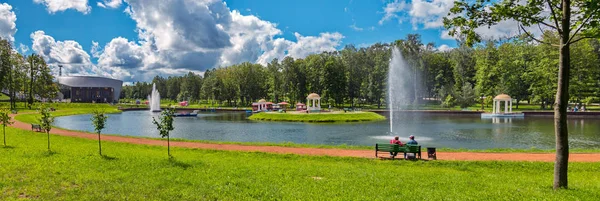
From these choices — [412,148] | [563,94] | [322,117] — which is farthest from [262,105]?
[563,94]

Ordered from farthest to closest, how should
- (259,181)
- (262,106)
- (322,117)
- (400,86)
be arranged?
(262,106)
(400,86)
(322,117)
(259,181)

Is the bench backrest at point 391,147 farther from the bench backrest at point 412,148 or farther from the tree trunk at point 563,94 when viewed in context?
the tree trunk at point 563,94

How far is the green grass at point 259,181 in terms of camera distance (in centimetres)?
904

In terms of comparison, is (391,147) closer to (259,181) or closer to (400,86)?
(259,181)

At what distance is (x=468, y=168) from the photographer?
1457 centimetres

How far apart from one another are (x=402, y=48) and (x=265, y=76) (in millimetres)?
42141

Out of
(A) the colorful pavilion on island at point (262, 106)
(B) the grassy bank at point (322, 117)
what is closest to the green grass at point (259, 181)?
(B) the grassy bank at point (322, 117)

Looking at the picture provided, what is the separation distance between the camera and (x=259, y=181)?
1061cm

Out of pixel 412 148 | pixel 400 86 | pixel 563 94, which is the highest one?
pixel 400 86

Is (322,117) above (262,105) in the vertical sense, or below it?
below

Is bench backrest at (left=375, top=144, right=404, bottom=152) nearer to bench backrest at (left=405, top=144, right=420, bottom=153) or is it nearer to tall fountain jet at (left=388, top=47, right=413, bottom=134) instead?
bench backrest at (left=405, top=144, right=420, bottom=153)

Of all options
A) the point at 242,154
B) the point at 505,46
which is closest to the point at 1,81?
the point at 242,154

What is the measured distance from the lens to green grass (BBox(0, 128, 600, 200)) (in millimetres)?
9039

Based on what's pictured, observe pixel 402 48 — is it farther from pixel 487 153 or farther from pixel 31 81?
pixel 31 81
